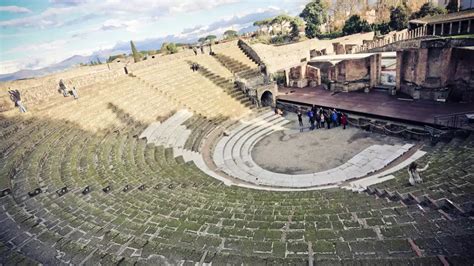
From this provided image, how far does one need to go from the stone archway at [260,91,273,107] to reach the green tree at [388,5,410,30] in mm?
29313

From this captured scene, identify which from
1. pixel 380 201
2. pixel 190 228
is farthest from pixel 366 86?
pixel 190 228

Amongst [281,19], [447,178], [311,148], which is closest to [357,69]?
[311,148]

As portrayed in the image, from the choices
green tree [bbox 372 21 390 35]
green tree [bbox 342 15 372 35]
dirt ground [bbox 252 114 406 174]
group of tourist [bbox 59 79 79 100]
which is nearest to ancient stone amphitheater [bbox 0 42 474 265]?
group of tourist [bbox 59 79 79 100]

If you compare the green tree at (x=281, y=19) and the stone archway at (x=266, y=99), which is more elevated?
the green tree at (x=281, y=19)

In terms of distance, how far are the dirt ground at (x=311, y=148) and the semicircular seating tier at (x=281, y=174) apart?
486 mm

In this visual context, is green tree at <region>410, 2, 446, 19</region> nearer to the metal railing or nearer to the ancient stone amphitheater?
the metal railing

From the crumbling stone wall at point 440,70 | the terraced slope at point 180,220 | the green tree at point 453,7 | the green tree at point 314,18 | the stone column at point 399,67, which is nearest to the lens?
the terraced slope at point 180,220

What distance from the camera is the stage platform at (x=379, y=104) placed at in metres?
16.1

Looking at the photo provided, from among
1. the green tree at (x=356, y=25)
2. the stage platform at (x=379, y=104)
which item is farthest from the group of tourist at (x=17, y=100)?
the green tree at (x=356, y=25)

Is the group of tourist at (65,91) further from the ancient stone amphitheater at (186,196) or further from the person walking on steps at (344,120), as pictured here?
the person walking on steps at (344,120)

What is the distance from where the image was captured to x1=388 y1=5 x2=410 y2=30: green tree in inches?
1511

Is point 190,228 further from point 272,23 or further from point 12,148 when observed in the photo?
point 272,23

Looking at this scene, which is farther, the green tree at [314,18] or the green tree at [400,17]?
the green tree at [314,18]

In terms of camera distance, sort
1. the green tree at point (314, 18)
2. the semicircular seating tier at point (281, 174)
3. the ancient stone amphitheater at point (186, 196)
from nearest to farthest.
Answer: the ancient stone amphitheater at point (186, 196), the semicircular seating tier at point (281, 174), the green tree at point (314, 18)
